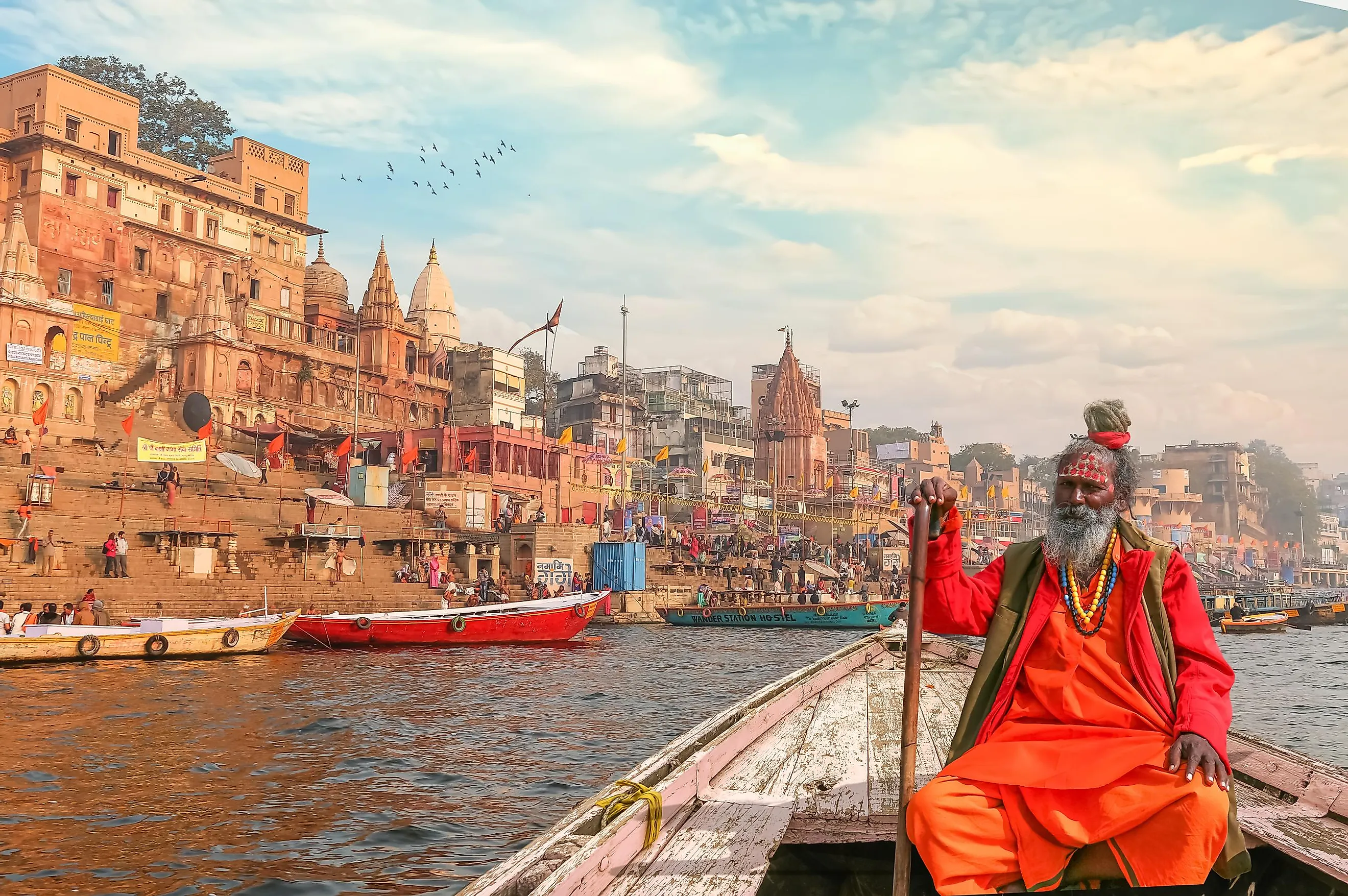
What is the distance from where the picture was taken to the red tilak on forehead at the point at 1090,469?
3756mm

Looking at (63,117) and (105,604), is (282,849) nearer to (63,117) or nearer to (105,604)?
(105,604)

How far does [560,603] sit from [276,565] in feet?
27.9

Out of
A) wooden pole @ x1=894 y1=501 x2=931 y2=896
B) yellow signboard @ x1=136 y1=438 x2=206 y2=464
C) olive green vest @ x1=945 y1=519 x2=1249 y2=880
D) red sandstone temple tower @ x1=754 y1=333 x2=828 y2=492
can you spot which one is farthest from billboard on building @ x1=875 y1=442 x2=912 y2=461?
wooden pole @ x1=894 y1=501 x2=931 y2=896

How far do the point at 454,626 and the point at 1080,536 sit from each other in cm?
2223

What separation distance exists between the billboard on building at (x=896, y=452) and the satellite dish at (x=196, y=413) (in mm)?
61381

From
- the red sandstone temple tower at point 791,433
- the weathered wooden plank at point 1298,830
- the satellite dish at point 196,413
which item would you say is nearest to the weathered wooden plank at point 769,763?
the weathered wooden plank at point 1298,830

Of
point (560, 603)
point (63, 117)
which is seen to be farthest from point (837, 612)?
point (63, 117)

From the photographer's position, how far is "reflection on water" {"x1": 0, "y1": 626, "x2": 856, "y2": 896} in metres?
7.06

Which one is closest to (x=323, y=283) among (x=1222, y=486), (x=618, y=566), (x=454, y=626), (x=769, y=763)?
(x=618, y=566)

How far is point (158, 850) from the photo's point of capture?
732 centimetres

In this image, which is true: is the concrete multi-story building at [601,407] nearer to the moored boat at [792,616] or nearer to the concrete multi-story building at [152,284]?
the concrete multi-story building at [152,284]

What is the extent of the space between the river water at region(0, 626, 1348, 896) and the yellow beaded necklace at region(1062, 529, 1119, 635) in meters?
4.64

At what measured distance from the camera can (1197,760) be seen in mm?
3107

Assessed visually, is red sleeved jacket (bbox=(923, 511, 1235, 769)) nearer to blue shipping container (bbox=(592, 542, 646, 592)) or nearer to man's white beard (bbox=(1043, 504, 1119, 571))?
man's white beard (bbox=(1043, 504, 1119, 571))
